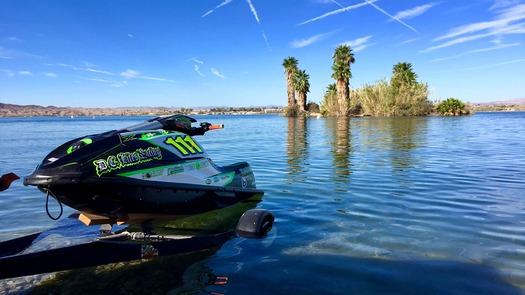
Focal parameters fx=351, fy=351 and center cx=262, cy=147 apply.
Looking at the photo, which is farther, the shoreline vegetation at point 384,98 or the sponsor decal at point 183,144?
the shoreline vegetation at point 384,98

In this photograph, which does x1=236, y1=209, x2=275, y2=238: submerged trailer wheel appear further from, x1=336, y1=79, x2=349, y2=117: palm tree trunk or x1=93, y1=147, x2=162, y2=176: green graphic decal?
x1=336, y1=79, x2=349, y2=117: palm tree trunk

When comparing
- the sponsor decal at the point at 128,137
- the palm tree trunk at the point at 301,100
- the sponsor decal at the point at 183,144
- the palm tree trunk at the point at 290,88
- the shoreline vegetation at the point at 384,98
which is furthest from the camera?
the palm tree trunk at the point at 301,100

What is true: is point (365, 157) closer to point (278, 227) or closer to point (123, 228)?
point (278, 227)

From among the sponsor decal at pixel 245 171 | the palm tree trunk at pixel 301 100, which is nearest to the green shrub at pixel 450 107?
the palm tree trunk at pixel 301 100

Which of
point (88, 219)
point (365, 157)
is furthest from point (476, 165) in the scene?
point (88, 219)

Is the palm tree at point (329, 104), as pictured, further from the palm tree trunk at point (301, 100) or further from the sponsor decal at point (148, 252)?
the sponsor decal at point (148, 252)

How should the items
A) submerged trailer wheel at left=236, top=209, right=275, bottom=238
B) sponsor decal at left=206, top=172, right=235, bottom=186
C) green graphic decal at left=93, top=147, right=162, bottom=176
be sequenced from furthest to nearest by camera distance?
sponsor decal at left=206, top=172, right=235, bottom=186
submerged trailer wheel at left=236, top=209, right=275, bottom=238
green graphic decal at left=93, top=147, right=162, bottom=176

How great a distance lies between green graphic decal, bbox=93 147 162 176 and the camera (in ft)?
13.5

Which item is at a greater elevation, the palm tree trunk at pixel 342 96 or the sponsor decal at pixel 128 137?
the palm tree trunk at pixel 342 96

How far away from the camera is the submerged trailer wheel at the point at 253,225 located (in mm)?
5238

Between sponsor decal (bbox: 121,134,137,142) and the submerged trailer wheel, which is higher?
sponsor decal (bbox: 121,134,137,142)

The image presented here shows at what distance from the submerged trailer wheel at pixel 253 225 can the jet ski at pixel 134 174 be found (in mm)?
802

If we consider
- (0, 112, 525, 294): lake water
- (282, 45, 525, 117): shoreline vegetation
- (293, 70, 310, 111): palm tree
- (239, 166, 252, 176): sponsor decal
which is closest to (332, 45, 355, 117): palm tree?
(282, 45, 525, 117): shoreline vegetation

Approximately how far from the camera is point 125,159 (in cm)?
436
